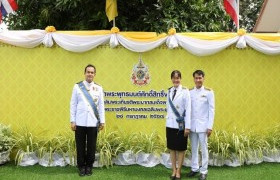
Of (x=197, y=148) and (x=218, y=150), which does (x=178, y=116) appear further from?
(x=218, y=150)

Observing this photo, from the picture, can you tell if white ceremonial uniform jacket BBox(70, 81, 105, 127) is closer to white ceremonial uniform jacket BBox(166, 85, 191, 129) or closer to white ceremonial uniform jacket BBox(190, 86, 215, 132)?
white ceremonial uniform jacket BBox(166, 85, 191, 129)

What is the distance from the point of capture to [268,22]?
12.4 metres

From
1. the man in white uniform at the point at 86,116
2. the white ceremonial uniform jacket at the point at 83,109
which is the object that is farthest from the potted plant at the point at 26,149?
the white ceremonial uniform jacket at the point at 83,109

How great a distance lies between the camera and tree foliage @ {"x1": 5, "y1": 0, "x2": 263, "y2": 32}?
290 inches

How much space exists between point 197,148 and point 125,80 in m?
1.80

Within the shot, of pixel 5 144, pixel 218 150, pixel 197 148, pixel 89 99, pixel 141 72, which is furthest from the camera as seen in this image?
pixel 141 72

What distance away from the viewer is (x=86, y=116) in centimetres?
529

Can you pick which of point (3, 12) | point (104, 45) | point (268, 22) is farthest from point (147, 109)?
point (268, 22)

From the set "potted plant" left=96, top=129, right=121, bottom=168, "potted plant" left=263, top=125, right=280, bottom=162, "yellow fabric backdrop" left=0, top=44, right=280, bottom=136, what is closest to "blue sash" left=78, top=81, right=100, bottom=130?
"potted plant" left=96, top=129, right=121, bottom=168

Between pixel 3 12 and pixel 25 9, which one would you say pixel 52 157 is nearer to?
pixel 3 12

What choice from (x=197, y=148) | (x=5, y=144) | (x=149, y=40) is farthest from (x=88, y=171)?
(x=149, y=40)

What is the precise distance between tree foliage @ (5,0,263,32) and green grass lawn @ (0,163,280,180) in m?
2.70

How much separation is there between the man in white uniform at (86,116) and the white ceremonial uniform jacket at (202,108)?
1351 millimetres

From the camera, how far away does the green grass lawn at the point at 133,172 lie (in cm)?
536
